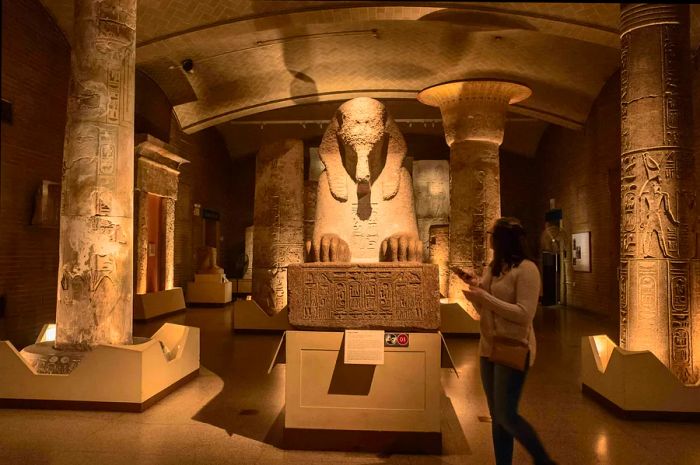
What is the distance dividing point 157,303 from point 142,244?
1310 millimetres

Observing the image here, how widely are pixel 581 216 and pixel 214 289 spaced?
9779mm

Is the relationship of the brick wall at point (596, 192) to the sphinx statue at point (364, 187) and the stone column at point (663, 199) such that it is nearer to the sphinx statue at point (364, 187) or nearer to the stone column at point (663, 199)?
the stone column at point (663, 199)

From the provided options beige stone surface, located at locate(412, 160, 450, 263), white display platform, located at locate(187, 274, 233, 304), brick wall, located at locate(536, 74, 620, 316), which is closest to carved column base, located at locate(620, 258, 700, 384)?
brick wall, located at locate(536, 74, 620, 316)

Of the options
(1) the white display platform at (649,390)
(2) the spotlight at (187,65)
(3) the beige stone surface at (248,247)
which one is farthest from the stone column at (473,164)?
(3) the beige stone surface at (248,247)

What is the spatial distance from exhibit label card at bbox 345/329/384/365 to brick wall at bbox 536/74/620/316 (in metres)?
9.52

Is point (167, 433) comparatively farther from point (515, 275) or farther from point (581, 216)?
point (581, 216)

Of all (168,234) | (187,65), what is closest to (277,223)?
(168,234)

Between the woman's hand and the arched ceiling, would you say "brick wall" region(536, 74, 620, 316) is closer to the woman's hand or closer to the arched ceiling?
the arched ceiling

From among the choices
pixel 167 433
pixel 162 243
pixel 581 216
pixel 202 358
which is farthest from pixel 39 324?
pixel 581 216

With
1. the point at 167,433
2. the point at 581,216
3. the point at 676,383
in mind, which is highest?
the point at 581,216

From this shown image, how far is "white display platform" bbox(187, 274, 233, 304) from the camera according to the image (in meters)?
15.0

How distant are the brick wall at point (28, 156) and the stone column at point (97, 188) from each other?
2047 millimetres

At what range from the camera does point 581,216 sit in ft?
46.9

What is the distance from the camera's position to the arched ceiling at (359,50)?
9.12 meters
